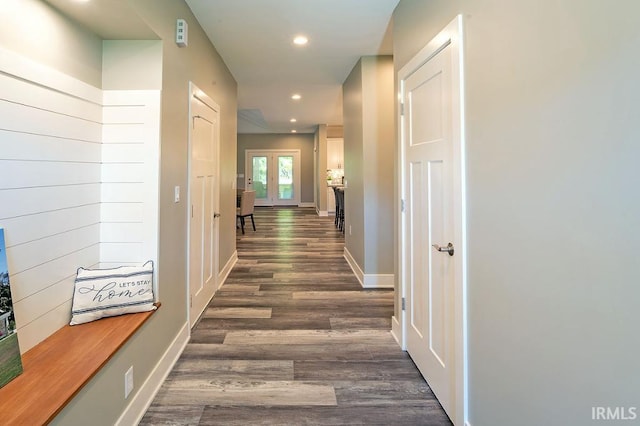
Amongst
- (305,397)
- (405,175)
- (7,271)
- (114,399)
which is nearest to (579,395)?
(305,397)

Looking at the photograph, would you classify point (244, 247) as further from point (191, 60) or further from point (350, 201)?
point (191, 60)

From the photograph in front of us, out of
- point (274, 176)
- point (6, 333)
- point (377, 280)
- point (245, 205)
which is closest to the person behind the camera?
point (6, 333)

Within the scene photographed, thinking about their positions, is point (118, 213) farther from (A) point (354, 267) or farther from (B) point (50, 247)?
(A) point (354, 267)

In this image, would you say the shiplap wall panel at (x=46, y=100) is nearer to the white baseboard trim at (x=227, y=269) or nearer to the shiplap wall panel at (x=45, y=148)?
the shiplap wall panel at (x=45, y=148)

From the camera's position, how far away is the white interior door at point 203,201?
2668 mm

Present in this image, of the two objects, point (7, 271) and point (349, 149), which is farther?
point (349, 149)

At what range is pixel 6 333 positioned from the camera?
3.98 ft

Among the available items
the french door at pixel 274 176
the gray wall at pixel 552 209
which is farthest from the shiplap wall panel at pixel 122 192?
the french door at pixel 274 176

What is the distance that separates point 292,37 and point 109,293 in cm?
267

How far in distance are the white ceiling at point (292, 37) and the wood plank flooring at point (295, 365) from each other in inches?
101

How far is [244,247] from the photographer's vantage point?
5.89 metres

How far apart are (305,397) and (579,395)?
1.37 metres

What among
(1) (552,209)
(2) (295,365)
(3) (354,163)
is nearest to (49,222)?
(2) (295,365)

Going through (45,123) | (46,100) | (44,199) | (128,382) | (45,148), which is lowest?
(128,382)
